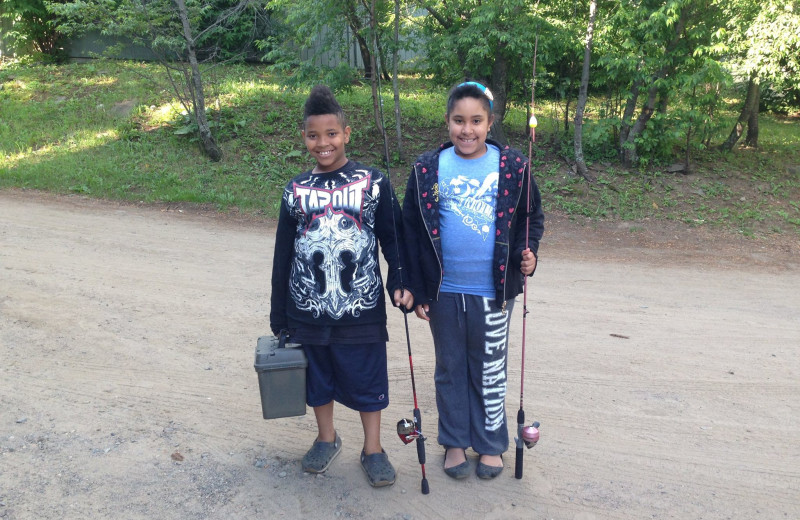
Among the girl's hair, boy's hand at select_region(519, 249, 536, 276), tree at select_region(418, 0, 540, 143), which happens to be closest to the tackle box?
boy's hand at select_region(519, 249, 536, 276)

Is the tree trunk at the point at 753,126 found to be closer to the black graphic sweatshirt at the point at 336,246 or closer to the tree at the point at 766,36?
the tree at the point at 766,36

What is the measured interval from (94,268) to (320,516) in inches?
179

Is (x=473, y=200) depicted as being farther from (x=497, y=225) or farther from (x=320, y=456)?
(x=320, y=456)

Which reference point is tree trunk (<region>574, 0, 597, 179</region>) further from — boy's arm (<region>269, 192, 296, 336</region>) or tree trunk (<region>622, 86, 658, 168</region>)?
boy's arm (<region>269, 192, 296, 336</region>)

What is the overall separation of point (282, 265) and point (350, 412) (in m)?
1.28

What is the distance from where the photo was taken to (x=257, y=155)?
11.6 meters

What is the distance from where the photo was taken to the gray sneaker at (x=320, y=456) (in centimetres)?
338

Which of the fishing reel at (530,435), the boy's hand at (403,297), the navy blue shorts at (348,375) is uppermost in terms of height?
the boy's hand at (403,297)

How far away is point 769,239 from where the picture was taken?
28.8 ft

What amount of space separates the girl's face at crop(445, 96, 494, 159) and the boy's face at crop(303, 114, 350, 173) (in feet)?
1.79

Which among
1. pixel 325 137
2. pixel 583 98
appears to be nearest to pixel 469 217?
pixel 325 137

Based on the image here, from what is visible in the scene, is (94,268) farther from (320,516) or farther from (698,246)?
(698,246)

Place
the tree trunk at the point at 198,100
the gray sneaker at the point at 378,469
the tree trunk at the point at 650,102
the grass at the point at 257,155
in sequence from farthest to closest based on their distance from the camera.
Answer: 1. the tree trunk at the point at 198,100
2. the tree trunk at the point at 650,102
3. the grass at the point at 257,155
4. the gray sneaker at the point at 378,469

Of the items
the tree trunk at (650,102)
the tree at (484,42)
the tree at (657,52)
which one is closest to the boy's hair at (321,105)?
the tree at (484,42)
